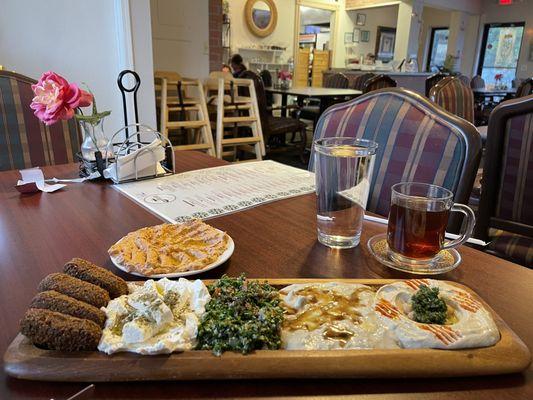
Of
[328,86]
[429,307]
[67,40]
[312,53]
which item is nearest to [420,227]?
[429,307]

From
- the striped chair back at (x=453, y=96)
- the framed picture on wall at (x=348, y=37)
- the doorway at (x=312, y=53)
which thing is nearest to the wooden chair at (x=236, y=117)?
the striped chair back at (x=453, y=96)

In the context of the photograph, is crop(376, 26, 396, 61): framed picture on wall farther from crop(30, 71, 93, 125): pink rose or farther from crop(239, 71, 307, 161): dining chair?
crop(30, 71, 93, 125): pink rose

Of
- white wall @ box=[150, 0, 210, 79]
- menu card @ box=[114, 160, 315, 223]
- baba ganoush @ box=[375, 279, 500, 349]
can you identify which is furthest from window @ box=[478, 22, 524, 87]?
baba ganoush @ box=[375, 279, 500, 349]

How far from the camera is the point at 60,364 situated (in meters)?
0.36

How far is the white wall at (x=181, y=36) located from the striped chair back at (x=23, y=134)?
3.25m

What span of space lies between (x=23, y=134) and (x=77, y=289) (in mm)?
1140

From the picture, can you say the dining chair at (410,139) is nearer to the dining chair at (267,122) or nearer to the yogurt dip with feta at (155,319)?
the yogurt dip with feta at (155,319)

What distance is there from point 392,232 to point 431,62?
10708 mm

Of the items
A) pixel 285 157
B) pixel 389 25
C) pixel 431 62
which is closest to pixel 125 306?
pixel 285 157

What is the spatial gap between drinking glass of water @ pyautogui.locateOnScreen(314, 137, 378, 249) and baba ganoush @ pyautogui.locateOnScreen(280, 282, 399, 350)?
20cm

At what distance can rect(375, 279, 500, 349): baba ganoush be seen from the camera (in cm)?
39

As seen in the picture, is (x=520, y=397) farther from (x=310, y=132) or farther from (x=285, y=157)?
(x=310, y=132)

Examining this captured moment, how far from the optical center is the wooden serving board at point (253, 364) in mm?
363

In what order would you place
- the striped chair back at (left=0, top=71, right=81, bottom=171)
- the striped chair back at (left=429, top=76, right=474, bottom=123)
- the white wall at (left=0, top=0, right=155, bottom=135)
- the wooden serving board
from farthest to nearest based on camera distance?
the white wall at (left=0, top=0, right=155, bottom=135), the striped chair back at (left=429, top=76, right=474, bottom=123), the striped chair back at (left=0, top=71, right=81, bottom=171), the wooden serving board
